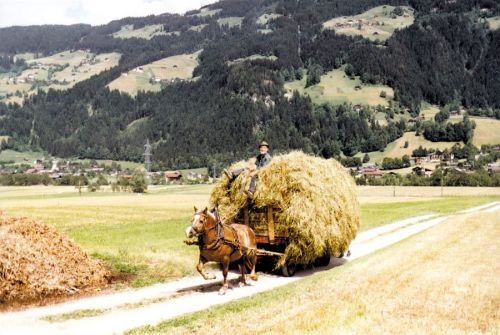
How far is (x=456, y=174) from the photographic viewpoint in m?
119

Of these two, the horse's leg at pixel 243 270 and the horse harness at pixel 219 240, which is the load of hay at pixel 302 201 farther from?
the horse harness at pixel 219 240

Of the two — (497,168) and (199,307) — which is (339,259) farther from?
(497,168)

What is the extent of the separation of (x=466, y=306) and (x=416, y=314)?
134 cm

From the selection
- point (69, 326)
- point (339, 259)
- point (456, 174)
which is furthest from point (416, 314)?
point (456, 174)

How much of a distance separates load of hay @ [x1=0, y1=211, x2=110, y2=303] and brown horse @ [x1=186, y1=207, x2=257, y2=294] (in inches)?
153

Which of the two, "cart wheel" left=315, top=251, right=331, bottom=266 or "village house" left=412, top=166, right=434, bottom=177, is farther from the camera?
"village house" left=412, top=166, right=434, bottom=177

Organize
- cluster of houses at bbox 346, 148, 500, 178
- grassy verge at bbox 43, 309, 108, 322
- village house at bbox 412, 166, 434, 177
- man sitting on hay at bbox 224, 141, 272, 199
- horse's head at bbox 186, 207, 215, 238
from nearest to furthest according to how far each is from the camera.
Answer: grassy verge at bbox 43, 309, 108, 322, horse's head at bbox 186, 207, 215, 238, man sitting on hay at bbox 224, 141, 272, 199, village house at bbox 412, 166, 434, 177, cluster of houses at bbox 346, 148, 500, 178

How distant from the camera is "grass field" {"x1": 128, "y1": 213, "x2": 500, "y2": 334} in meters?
9.32

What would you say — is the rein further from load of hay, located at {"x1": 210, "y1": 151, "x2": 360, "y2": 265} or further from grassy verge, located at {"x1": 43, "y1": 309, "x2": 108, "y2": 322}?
grassy verge, located at {"x1": 43, "y1": 309, "x2": 108, "y2": 322}

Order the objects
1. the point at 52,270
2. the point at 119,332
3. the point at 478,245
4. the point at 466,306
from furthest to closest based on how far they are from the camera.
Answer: the point at 478,245
the point at 52,270
the point at 466,306
the point at 119,332

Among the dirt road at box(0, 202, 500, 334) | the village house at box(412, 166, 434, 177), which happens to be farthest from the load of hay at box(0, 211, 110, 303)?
the village house at box(412, 166, 434, 177)

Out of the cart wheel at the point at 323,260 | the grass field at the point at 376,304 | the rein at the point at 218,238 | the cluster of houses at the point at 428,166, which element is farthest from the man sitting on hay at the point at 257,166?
the cluster of houses at the point at 428,166

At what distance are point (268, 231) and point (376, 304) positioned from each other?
18.0 feet

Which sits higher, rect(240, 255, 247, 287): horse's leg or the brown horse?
the brown horse
